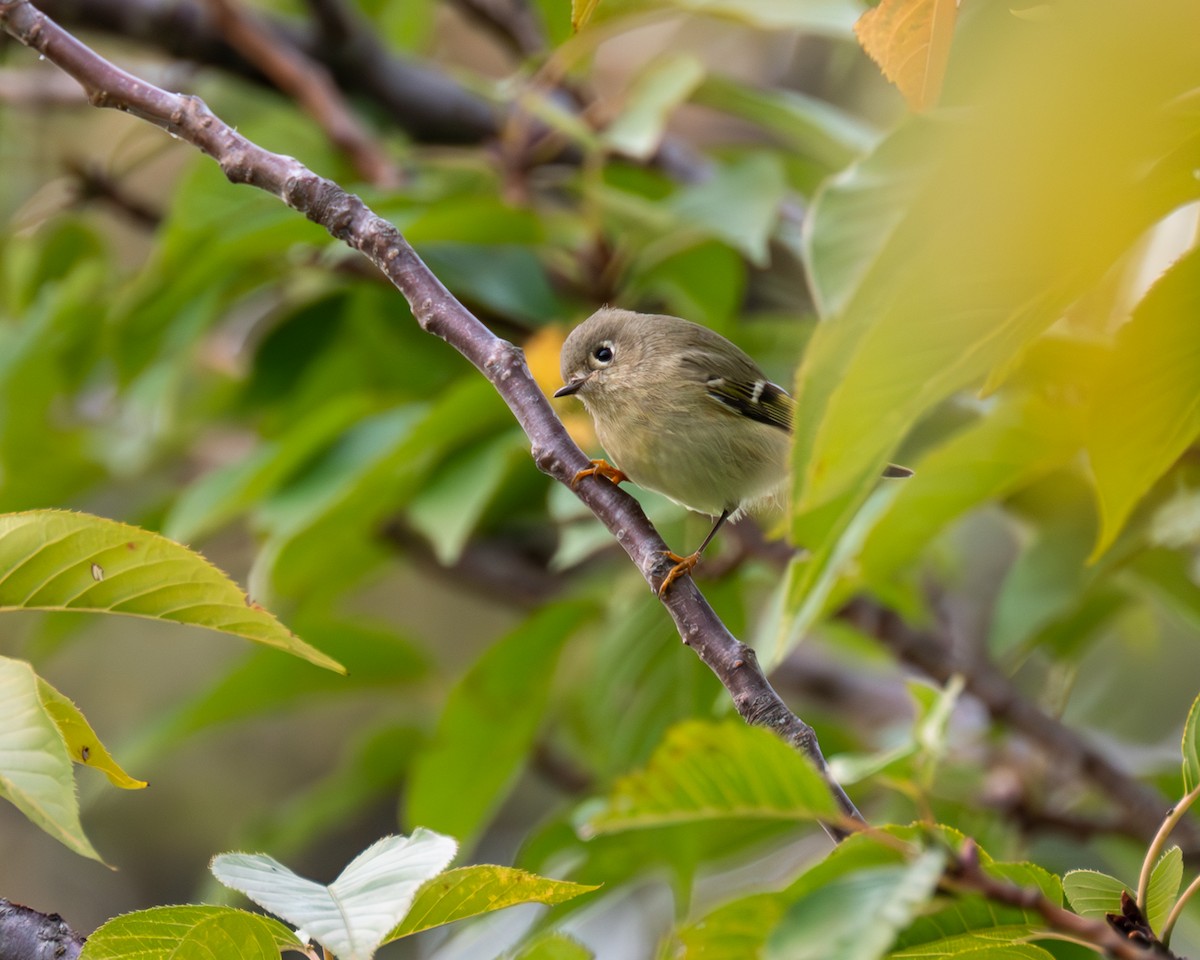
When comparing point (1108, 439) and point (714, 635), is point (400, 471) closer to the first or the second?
point (714, 635)

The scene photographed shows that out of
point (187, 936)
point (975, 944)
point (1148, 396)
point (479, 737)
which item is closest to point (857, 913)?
point (975, 944)

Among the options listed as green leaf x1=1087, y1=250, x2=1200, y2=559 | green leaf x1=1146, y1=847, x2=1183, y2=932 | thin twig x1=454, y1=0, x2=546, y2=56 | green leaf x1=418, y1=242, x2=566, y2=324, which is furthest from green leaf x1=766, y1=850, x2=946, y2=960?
thin twig x1=454, y1=0, x2=546, y2=56

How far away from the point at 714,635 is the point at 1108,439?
466mm

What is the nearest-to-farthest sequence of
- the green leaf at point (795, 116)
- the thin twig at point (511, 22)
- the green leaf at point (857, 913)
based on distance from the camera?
the green leaf at point (857, 913)
the green leaf at point (795, 116)
the thin twig at point (511, 22)

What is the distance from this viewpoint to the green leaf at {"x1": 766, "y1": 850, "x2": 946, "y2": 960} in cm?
73

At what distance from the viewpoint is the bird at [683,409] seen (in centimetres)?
236

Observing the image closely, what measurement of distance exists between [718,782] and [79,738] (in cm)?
63

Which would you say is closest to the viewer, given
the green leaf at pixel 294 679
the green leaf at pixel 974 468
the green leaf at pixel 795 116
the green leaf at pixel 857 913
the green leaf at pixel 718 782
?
the green leaf at pixel 857 913

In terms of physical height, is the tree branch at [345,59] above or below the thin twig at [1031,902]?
above

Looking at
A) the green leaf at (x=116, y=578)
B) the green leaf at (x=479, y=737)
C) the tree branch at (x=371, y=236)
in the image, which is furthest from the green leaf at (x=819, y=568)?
the green leaf at (x=479, y=737)

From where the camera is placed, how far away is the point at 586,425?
2963 millimetres

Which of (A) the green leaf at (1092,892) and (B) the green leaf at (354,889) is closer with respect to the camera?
(B) the green leaf at (354,889)

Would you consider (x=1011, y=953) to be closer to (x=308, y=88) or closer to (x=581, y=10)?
(x=581, y=10)

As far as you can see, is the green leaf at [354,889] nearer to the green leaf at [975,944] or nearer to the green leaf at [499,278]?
the green leaf at [975,944]
